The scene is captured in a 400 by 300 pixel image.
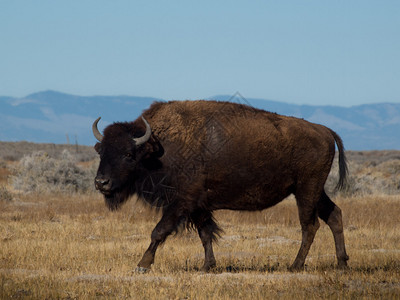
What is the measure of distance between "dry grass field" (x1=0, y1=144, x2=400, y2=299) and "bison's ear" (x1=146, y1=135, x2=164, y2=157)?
2.97 ft

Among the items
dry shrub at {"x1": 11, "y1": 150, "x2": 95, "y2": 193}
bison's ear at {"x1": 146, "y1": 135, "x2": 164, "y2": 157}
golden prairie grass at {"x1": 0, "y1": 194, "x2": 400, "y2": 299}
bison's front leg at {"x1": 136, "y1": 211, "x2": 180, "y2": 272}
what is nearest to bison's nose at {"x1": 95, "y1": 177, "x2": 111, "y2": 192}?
golden prairie grass at {"x1": 0, "y1": 194, "x2": 400, "y2": 299}

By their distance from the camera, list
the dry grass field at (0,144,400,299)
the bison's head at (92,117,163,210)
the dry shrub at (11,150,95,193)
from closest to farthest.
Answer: the dry grass field at (0,144,400,299), the bison's head at (92,117,163,210), the dry shrub at (11,150,95,193)

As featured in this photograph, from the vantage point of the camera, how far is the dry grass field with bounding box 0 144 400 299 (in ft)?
24.9

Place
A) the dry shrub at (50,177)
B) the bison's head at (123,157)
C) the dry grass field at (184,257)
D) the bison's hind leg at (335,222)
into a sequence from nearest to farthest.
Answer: the dry grass field at (184,257), the bison's head at (123,157), the bison's hind leg at (335,222), the dry shrub at (50,177)

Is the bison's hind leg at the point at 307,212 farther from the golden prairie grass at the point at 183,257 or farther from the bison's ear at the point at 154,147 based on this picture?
the bison's ear at the point at 154,147

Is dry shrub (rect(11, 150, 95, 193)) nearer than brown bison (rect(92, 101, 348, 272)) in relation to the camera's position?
No

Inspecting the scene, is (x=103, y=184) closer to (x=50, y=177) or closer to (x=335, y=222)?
(x=335, y=222)

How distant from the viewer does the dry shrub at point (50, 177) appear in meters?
25.9

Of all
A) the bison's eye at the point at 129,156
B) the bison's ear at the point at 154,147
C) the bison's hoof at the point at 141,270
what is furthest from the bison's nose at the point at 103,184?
the bison's hoof at the point at 141,270

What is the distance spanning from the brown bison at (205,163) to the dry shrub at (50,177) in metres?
16.3

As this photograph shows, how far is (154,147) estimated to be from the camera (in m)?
9.39

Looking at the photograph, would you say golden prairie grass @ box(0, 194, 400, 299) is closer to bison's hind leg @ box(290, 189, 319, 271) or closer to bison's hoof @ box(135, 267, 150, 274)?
bison's hoof @ box(135, 267, 150, 274)

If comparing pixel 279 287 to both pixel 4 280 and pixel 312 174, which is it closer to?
pixel 312 174

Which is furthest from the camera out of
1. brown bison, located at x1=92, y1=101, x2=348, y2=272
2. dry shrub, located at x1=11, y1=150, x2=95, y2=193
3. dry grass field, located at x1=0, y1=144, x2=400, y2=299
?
dry shrub, located at x1=11, y1=150, x2=95, y2=193
